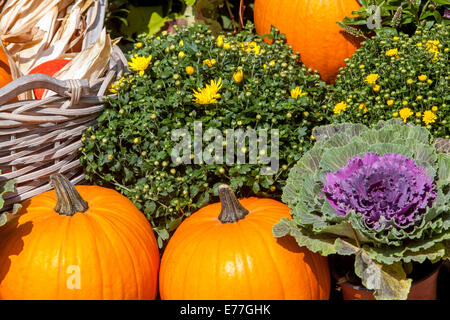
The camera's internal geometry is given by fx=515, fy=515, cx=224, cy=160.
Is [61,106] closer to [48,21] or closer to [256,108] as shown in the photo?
[256,108]

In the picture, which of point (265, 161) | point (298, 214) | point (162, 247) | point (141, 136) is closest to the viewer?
point (298, 214)

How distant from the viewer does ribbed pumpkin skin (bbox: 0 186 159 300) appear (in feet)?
5.47

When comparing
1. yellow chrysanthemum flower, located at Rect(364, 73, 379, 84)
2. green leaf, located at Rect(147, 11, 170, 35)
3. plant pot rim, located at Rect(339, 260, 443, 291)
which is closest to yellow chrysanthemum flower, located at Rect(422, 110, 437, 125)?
yellow chrysanthemum flower, located at Rect(364, 73, 379, 84)

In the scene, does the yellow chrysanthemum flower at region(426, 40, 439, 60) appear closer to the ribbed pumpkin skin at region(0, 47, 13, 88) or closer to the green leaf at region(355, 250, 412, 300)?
the green leaf at region(355, 250, 412, 300)

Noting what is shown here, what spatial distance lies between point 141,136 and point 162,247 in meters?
0.48

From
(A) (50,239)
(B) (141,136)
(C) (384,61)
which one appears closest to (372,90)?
(C) (384,61)

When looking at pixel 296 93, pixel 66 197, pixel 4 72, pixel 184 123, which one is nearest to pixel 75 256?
pixel 66 197

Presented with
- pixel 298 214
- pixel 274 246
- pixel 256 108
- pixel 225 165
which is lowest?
pixel 274 246

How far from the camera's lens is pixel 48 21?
8.67 ft

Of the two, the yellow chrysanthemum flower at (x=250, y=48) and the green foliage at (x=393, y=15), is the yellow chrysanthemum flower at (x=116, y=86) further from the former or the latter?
the green foliage at (x=393, y=15)

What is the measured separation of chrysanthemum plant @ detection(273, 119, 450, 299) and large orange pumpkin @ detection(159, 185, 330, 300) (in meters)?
0.11

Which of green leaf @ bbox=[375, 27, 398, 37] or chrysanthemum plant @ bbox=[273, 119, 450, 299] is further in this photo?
green leaf @ bbox=[375, 27, 398, 37]

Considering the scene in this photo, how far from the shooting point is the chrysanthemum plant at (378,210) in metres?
1.47

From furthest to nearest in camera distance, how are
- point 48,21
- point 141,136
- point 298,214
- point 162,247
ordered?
point 48,21, point 162,247, point 141,136, point 298,214
